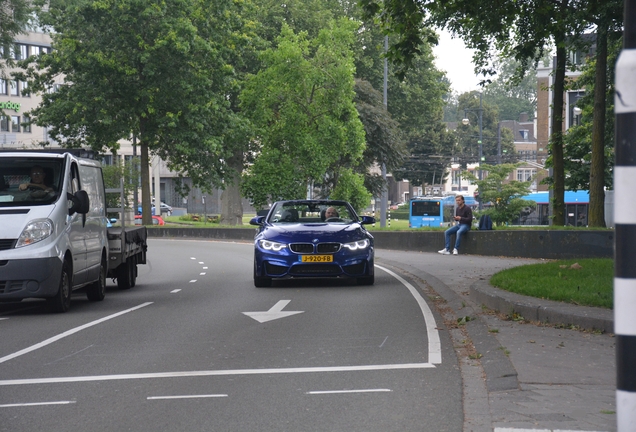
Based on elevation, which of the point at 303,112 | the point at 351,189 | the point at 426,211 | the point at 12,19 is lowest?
the point at 426,211

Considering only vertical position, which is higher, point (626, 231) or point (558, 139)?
point (558, 139)

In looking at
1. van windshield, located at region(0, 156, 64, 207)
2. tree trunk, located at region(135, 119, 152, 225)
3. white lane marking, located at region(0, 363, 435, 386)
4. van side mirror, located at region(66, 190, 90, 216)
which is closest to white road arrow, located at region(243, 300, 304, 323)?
van side mirror, located at region(66, 190, 90, 216)

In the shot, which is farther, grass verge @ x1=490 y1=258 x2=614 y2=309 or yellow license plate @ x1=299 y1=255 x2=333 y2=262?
yellow license plate @ x1=299 y1=255 x2=333 y2=262

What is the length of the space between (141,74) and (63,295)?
1379 inches

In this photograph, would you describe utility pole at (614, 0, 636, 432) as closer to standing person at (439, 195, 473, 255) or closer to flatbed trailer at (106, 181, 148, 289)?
Result: flatbed trailer at (106, 181, 148, 289)

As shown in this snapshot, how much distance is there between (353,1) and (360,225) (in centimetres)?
4865

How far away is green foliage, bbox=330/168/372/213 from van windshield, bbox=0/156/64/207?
38814mm

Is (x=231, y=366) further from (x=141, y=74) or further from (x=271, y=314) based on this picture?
(x=141, y=74)

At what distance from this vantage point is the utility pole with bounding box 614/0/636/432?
316 cm

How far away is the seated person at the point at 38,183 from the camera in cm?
1292

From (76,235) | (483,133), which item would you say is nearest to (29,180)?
(76,235)

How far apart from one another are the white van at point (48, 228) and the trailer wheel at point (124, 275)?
239 centimetres

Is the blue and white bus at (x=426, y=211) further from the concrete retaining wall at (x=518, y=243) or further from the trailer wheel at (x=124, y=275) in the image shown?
the trailer wheel at (x=124, y=275)

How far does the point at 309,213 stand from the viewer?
17.6 m
